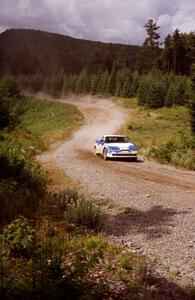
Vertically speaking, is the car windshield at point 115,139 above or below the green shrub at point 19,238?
above

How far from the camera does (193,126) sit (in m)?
31.7

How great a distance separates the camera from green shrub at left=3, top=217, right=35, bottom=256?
6457 millimetres

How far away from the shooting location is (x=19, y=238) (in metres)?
6.58

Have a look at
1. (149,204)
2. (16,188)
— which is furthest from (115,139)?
(16,188)

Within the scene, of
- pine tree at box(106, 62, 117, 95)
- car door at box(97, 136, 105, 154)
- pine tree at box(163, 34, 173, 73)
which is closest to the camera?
car door at box(97, 136, 105, 154)

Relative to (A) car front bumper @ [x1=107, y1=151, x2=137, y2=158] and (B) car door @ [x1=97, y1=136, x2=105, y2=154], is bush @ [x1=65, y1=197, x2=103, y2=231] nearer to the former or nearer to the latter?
(A) car front bumper @ [x1=107, y1=151, x2=137, y2=158]

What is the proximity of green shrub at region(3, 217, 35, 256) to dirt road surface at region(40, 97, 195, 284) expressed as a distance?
2.08m

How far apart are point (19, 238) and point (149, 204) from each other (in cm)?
536

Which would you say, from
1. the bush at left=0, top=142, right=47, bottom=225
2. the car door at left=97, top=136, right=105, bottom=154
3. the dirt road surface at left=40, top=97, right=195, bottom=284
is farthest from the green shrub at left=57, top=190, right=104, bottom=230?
the car door at left=97, top=136, right=105, bottom=154

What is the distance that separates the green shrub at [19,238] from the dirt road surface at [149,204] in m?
2.08

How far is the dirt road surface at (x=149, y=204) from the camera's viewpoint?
732 cm

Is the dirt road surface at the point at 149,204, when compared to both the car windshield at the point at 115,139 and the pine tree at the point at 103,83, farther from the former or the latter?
the pine tree at the point at 103,83

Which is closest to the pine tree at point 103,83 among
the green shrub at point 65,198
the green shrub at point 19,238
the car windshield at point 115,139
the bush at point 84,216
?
the car windshield at point 115,139

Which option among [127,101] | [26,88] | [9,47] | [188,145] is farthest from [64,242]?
[9,47]
